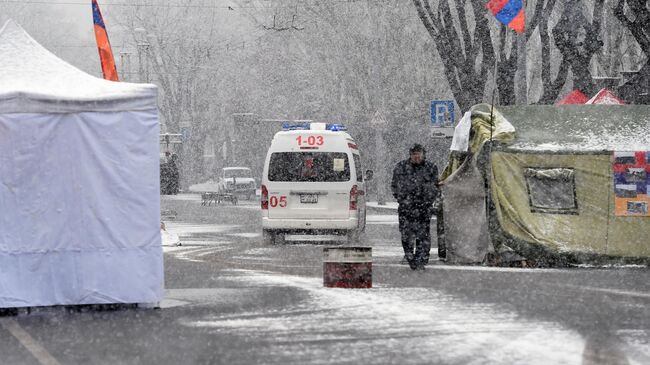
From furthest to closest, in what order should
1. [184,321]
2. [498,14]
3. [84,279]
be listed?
[498,14], [84,279], [184,321]

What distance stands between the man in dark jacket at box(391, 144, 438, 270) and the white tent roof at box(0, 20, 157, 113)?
5742mm

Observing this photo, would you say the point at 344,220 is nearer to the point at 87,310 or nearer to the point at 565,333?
the point at 87,310

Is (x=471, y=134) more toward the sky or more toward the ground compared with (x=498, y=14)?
more toward the ground

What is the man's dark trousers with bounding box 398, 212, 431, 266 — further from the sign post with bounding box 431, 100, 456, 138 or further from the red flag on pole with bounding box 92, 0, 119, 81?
the sign post with bounding box 431, 100, 456, 138

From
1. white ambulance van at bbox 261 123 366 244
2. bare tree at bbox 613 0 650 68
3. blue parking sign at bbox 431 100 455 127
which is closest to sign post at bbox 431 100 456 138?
blue parking sign at bbox 431 100 455 127

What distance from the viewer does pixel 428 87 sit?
51281 mm

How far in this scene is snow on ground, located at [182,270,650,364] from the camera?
34.2ft

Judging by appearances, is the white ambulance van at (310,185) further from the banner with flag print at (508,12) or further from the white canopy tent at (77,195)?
the white canopy tent at (77,195)

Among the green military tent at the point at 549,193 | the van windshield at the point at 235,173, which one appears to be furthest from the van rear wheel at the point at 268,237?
the van windshield at the point at 235,173

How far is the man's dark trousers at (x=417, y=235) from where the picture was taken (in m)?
19.0

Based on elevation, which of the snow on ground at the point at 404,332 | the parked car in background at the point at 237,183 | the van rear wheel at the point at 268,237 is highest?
the snow on ground at the point at 404,332

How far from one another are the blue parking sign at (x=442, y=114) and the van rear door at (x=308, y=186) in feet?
32.5

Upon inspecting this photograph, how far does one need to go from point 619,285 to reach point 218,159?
246 feet

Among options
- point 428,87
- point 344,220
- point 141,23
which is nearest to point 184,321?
point 344,220
